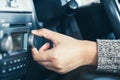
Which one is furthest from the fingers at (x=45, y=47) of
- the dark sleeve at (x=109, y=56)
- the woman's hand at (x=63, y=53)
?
the dark sleeve at (x=109, y=56)

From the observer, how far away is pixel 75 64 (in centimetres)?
65

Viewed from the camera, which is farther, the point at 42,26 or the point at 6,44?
the point at 42,26

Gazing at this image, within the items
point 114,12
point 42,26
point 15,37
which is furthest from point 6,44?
point 114,12

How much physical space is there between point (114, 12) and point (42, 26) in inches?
7.4

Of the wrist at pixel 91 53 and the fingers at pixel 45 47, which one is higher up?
the fingers at pixel 45 47

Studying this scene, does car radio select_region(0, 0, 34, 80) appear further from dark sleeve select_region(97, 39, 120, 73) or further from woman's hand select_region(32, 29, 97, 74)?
dark sleeve select_region(97, 39, 120, 73)

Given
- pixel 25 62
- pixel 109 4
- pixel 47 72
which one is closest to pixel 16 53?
pixel 25 62

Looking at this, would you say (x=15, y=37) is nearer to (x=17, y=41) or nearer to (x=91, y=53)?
(x=17, y=41)

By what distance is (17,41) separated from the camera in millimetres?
621

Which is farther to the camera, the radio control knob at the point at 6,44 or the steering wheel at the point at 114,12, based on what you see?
the steering wheel at the point at 114,12

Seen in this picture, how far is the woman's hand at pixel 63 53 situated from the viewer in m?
0.62

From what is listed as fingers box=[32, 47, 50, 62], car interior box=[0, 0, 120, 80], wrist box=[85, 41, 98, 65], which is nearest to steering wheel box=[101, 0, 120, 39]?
car interior box=[0, 0, 120, 80]

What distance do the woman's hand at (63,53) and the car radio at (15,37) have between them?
0.07 feet

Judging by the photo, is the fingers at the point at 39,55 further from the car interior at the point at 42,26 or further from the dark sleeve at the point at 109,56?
the dark sleeve at the point at 109,56
